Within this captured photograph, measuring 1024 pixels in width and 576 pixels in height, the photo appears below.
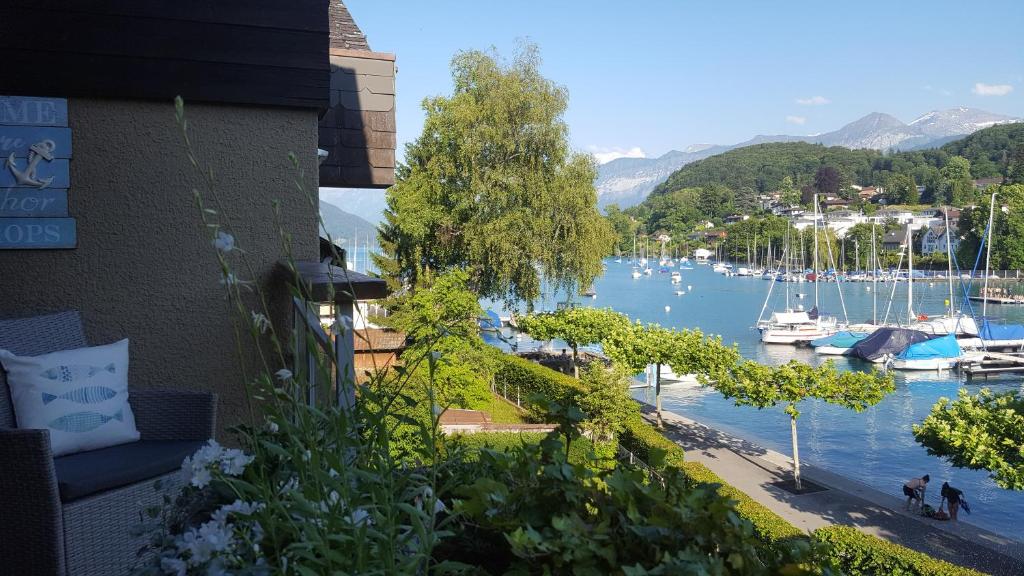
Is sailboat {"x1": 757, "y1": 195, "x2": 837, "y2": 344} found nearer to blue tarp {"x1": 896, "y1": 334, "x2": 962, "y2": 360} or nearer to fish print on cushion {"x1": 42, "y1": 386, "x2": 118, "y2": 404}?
blue tarp {"x1": 896, "y1": 334, "x2": 962, "y2": 360}

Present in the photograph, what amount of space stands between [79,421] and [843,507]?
1310 centimetres

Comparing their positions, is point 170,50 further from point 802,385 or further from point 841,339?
point 841,339

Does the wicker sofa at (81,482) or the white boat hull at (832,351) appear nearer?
the wicker sofa at (81,482)

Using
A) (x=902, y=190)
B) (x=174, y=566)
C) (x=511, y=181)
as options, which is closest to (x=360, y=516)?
(x=174, y=566)

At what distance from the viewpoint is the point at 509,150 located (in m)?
18.4

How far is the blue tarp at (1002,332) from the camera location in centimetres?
2972

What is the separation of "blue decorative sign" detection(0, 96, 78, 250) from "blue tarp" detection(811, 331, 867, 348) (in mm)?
32032

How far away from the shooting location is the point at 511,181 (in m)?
18.4

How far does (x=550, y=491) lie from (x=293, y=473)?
1.49 ft

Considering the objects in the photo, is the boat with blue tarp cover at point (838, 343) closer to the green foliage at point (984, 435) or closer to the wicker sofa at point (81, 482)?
the green foliage at point (984, 435)

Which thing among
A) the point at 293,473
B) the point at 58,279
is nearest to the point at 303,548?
the point at 293,473

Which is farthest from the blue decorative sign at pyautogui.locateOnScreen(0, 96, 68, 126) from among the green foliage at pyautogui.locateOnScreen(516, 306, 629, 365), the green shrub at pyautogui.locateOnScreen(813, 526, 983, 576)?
the green foliage at pyautogui.locateOnScreen(516, 306, 629, 365)

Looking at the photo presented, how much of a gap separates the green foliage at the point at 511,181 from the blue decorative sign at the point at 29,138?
1538 cm

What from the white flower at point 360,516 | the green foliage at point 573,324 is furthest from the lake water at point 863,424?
the white flower at point 360,516
